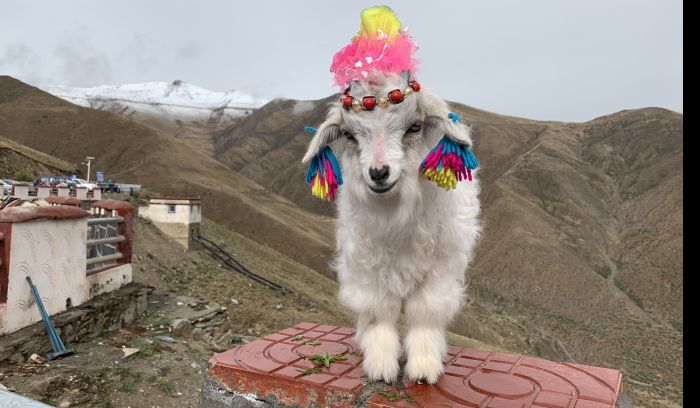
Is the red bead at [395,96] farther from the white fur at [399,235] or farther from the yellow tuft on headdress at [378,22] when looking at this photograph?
the yellow tuft on headdress at [378,22]

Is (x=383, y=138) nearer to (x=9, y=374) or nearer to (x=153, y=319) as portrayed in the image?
(x=9, y=374)

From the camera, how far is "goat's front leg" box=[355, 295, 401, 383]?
336 centimetres

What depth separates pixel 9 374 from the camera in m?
5.23

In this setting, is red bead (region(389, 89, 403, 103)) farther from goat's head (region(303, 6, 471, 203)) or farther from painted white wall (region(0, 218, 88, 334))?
painted white wall (region(0, 218, 88, 334))

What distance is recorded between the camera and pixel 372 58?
2.96 metres

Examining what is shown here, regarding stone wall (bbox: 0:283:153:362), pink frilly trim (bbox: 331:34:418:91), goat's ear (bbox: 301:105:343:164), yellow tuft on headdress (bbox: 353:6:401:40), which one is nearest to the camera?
pink frilly trim (bbox: 331:34:418:91)

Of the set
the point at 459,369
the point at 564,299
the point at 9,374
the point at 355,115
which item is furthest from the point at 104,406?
the point at 564,299

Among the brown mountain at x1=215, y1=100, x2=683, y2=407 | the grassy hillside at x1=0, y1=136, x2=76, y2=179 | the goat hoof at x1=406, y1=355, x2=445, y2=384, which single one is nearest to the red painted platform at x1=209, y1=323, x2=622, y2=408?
the goat hoof at x1=406, y1=355, x2=445, y2=384

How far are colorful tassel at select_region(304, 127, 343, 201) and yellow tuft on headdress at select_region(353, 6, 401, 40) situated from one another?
0.82 metres

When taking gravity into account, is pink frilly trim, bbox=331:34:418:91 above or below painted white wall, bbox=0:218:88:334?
above

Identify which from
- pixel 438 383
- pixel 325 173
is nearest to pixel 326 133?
pixel 325 173

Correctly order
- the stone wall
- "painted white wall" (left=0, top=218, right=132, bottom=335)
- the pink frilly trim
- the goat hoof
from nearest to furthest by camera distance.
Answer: the pink frilly trim → the goat hoof → the stone wall → "painted white wall" (left=0, top=218, right=132, bottom=335)

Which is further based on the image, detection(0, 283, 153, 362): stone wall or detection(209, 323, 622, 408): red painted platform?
detection(0, 283, 153, 362): stone wall

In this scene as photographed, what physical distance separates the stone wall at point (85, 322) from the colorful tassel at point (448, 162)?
5415mm
